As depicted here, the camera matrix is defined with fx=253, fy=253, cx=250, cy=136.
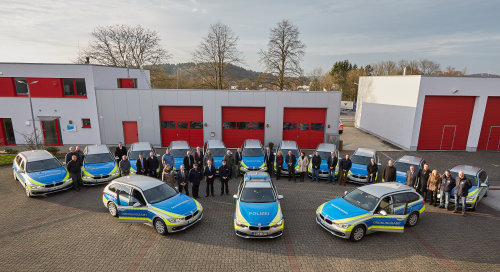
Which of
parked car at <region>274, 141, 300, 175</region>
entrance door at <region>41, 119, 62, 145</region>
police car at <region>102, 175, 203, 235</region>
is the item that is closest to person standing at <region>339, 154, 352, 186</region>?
parked car at <region>274, 141, 300, 175</region>

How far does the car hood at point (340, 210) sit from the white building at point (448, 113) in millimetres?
13891

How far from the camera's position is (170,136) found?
786 inches

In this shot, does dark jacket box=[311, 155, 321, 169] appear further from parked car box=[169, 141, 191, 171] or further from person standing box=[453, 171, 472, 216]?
parked car box=[169, 141, 191, 171]

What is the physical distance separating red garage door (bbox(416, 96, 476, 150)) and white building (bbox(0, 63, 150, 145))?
2483 centimetres

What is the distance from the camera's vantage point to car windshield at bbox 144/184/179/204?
333 inches

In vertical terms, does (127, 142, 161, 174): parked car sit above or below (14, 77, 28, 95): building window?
below

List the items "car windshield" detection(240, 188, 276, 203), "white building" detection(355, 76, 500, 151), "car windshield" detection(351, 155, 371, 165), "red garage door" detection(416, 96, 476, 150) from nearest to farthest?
"car windshield" detection(240, 188, 276, 203) → "car windshield" detection(351, 155, 371, 165) → "white building" detection(355, 76, 500, 151) → "red garage door" detection(416, 96, 476, 150)

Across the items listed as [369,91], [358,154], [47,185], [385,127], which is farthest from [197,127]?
[369,91]

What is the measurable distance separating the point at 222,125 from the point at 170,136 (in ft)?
13.8

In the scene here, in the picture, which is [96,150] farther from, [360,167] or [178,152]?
[360,167]

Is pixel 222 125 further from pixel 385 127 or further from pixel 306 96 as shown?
pixel 385 127

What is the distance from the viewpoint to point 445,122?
62.2ft

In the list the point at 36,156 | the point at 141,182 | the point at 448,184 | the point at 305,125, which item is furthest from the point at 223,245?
the point at 305,125

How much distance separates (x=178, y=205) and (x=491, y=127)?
23.5 metres
